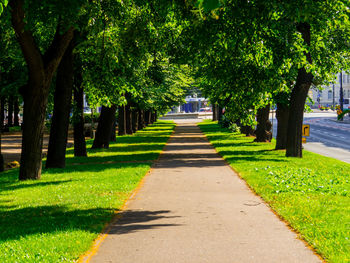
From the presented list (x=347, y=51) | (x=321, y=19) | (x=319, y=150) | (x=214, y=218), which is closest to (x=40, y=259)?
(x=214, y=218)

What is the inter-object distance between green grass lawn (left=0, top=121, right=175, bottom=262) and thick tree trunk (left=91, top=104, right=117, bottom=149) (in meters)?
10.5

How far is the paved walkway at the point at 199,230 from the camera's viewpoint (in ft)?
21.7

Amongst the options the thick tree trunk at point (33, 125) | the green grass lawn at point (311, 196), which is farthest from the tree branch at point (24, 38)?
the green grass lawn at point (311, 196)

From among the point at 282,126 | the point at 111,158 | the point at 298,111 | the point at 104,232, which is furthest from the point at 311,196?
the point at 282,126

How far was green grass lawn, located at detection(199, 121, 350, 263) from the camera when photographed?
725 cm

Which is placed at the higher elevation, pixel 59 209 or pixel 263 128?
pixel 263 128

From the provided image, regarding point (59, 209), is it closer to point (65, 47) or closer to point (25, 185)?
point (25, 185)

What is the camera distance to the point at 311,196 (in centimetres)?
1134

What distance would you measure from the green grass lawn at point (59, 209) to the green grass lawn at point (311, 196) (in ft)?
9.93

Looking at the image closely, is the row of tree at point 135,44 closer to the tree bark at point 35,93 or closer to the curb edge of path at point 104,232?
the tree bark at point 35,93

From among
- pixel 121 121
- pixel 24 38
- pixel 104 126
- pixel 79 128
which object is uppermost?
pixel 24 38

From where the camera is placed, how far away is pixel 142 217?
30.2 feet

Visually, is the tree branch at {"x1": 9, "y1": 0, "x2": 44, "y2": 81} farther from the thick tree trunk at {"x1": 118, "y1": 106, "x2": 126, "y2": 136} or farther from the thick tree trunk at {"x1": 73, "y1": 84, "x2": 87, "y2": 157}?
the thick tree trunk at {"x1": 118, "y1": 106, "x2": 126, "y2": 136}

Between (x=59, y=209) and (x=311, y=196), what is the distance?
17.1 feet
